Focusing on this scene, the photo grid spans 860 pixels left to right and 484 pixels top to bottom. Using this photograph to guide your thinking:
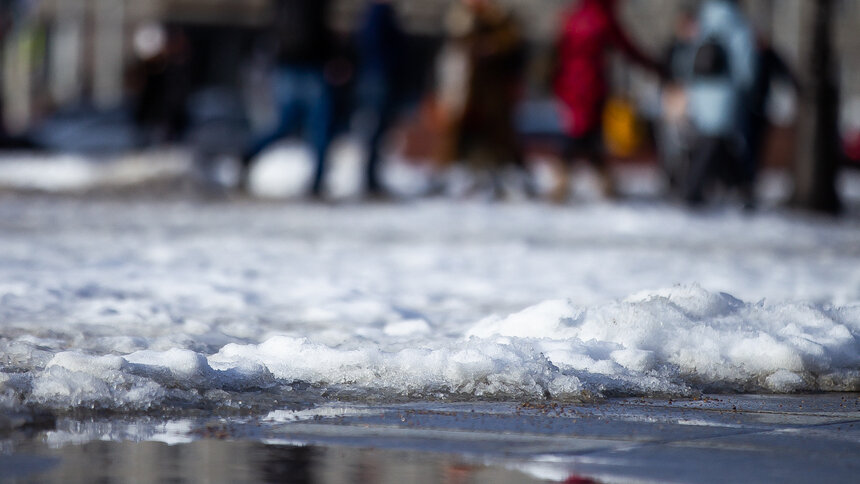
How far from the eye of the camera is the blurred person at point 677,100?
13.5 m

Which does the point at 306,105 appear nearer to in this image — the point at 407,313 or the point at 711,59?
the point at 711,59

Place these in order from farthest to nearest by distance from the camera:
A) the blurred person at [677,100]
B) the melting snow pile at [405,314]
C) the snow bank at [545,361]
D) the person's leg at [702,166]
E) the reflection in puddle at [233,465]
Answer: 1. the blurred person at [677,100]
2. the person's leg at [702,166]
3. the melting snow pile at [405,314]
4. the snow bank at [545,361]
5. the reflection in puddle at [233,465]

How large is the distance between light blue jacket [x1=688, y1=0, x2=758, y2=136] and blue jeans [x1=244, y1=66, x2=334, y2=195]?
3057 mm

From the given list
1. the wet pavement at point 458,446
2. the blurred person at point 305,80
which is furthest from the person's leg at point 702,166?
the wet pavement at point 458,446

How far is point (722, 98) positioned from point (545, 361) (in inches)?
334

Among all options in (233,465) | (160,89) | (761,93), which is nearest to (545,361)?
(233,465)

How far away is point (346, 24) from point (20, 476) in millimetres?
38438

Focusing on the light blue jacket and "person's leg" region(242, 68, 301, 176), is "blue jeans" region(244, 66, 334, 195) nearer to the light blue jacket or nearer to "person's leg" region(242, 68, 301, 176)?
"person's leg" region(242, 68, 301, 176)

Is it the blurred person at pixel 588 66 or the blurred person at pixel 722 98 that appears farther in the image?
the blurred person at pixel 588 66

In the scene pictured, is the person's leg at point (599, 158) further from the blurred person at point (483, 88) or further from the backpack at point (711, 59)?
the blurred person at point (483, 88)

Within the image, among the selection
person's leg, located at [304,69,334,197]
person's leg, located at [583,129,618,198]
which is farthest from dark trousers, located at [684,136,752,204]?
person's leg, located at [304,69,334,197]

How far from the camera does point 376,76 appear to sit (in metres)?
14.0

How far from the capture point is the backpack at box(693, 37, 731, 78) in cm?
1216

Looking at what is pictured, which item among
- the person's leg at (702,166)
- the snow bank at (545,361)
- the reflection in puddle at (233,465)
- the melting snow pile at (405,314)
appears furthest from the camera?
the person's leg at (702,166)
